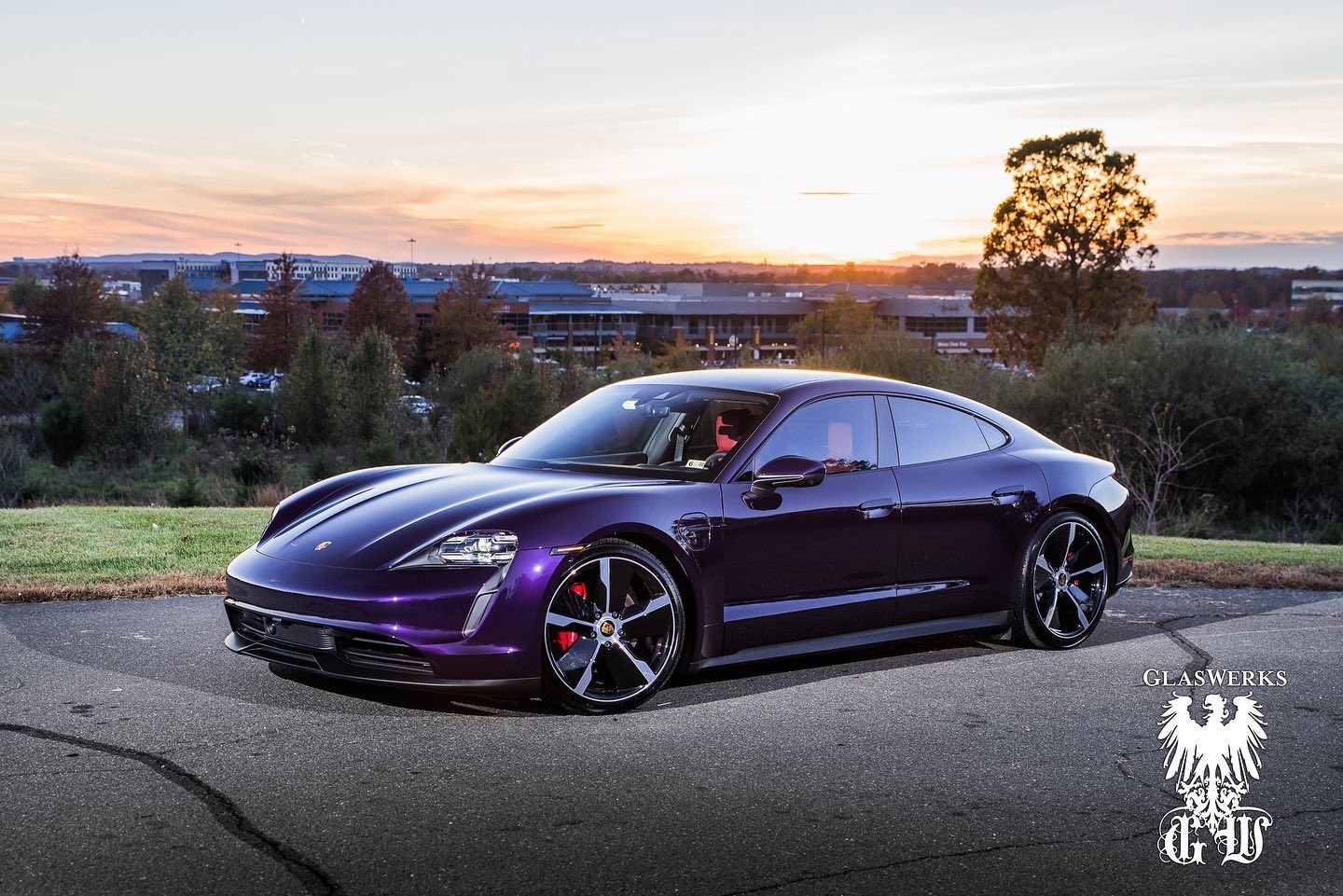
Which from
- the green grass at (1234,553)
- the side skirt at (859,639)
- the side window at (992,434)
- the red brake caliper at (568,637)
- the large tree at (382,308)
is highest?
the large tree at (382,308)

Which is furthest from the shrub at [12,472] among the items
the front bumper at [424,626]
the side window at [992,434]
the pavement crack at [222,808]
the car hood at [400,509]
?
the side window at [992,434]

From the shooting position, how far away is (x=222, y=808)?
438cm

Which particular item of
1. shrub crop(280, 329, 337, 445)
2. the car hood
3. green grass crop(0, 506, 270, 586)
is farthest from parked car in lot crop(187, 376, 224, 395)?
the car hood

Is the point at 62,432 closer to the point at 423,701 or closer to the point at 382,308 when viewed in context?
the point at 423,701

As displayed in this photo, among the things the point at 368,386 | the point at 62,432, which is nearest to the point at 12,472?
the point at 62,432

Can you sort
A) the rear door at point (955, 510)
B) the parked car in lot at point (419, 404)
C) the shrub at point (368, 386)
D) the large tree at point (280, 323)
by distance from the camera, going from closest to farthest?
the rear door at point (955, 510) → the shrub at point (368, 386) → the parked car in lot at point (419, 404) → the large tree at point (280, 323)

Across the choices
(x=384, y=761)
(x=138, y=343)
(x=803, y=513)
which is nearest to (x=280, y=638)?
(x=384, y=761)

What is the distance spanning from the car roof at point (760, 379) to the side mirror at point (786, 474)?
0.60 metres

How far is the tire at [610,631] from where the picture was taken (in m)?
5.58

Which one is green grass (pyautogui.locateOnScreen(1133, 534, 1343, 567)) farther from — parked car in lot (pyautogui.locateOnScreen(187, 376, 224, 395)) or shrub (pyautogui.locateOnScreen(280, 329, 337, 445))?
parked car in lot (pyautogui.locateOnScreen(187, 376, 224, 395))

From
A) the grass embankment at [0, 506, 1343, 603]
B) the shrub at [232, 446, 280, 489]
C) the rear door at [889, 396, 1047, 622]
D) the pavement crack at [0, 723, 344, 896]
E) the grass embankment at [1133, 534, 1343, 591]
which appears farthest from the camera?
the shrub at [232, 446, 280, 489]

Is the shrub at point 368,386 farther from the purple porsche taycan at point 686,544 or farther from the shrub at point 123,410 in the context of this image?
the purple porsche taycan at point 686,544

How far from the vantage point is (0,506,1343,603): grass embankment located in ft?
28.4

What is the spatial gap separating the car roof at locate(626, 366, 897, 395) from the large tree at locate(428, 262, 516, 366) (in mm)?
88567
